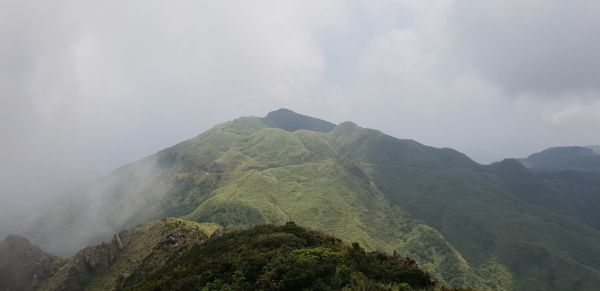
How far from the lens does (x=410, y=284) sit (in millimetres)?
34125

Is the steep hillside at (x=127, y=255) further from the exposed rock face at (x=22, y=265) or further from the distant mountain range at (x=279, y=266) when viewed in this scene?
the exposed rock face at (x=22, y=265)

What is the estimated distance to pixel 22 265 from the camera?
497ft

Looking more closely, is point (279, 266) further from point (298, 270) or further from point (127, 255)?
point (127, 255)

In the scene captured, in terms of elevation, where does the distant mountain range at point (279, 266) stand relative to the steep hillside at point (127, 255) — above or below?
above

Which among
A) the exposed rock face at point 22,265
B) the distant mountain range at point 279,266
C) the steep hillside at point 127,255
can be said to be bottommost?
the exposed rock face at point 22,265

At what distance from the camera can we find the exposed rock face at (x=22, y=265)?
466 ft

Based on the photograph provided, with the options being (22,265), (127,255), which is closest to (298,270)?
(127,255)

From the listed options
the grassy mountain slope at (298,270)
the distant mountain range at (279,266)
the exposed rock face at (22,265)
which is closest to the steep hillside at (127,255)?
the distant mountain range at (279,266)

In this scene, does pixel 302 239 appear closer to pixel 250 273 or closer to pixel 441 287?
pixel 250 273

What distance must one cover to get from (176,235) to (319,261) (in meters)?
63.3

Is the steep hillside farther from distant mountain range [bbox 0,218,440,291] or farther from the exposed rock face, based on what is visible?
the exposed rock face

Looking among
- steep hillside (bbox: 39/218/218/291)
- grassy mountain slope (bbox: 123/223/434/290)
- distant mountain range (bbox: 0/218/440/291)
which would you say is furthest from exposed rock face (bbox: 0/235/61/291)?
grassy mountain slope (bbox: 123/223/434/290)

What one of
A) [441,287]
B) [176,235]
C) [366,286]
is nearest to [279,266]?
[366,286]

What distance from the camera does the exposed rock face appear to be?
466 feet
